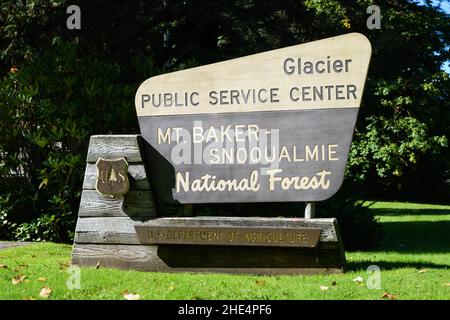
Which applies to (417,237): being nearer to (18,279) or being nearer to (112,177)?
(112,177)

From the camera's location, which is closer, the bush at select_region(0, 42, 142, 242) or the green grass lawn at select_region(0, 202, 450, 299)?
the green grass lawn at select_region(0, 202, 450, 299)

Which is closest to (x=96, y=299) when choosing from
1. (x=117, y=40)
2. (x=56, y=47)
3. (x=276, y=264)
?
(x=276, y=264)

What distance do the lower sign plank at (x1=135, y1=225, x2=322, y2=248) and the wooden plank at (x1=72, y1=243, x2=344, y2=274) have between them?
14cm

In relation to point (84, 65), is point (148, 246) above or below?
below

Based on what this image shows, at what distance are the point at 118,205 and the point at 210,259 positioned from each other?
1187 mm

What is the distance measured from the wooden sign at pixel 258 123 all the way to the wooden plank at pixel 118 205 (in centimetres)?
23

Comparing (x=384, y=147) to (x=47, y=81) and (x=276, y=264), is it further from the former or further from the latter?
(x=276, y=264)

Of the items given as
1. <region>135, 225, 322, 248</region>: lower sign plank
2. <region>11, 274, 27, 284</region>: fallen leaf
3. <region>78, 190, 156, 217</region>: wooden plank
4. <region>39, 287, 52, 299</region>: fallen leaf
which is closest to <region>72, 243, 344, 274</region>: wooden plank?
<region>135, 225, 322, 248</region>: lower sign plank

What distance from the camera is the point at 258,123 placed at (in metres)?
6.74

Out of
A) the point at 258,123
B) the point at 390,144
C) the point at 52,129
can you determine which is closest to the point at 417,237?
the point at 258,123

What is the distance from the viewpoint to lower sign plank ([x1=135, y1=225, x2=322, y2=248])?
6.33 m

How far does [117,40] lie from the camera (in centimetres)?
1120

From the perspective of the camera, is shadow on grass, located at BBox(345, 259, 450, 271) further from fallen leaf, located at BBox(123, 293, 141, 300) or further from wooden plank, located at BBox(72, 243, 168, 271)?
fallen leaf, located at BBox(123, 293, 141, 300)

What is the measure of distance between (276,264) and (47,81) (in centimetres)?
509
